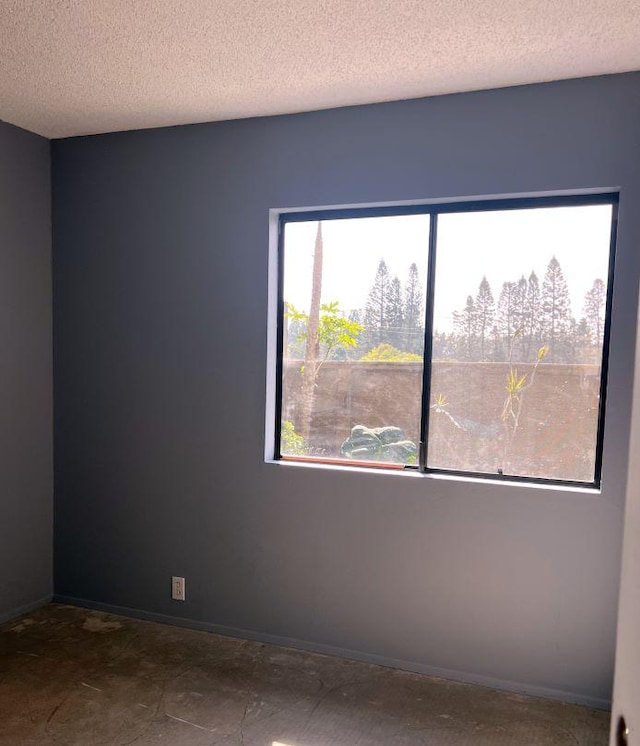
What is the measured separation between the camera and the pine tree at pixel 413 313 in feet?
9.25

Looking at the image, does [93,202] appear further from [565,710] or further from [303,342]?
[565,710]

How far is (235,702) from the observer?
249cm

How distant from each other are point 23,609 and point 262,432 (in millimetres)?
1698

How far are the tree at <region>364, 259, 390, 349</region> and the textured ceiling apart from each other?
80 centimetres

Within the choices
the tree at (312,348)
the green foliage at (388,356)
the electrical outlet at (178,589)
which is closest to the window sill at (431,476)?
the tree at (312,348)

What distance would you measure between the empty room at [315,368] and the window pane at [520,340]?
0.5 inches

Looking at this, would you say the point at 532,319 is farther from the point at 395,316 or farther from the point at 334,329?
the point at 334,329

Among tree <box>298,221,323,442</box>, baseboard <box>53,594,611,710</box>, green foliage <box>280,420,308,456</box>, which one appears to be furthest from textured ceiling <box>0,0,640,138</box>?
baseboard <box>53,594,611,710</box>

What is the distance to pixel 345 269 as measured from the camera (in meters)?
2.95

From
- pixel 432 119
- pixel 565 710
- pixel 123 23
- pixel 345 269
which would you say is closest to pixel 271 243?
pixel 345 269

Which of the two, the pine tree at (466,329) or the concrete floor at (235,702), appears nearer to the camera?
the concrete floor at (235,702)

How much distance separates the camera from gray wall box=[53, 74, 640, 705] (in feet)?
8.20

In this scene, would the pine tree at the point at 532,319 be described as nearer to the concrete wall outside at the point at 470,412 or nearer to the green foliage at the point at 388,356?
the concrete wall outside at the point at 470,412

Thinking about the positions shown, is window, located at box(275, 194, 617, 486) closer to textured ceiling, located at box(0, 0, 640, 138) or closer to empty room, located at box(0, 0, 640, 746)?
empty room, located at box(0, 0, 640, 746)
